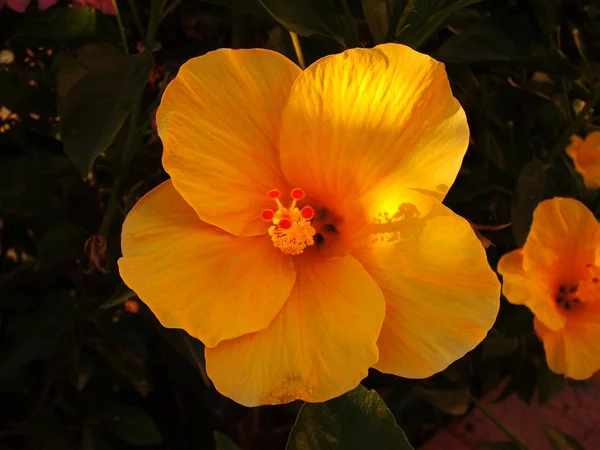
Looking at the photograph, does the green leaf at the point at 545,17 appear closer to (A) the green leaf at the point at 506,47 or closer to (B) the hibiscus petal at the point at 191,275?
(A) the green leaf at the point at 506,47

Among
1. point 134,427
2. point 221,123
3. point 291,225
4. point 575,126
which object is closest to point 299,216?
point 291,225

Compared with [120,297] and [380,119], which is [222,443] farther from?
[380,119]

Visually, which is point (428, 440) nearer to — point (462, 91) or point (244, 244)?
point (462, 91)

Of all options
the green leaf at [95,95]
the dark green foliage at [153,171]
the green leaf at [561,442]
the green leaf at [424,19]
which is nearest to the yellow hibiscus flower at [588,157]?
the dark green foliage at [153,171]

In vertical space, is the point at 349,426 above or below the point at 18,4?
below

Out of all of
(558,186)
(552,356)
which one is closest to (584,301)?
(552,356)

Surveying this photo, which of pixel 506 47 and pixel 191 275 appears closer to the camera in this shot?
pixel 191 275

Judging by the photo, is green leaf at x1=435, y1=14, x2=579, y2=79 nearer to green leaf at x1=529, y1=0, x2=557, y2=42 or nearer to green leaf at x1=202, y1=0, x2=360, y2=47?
green leaf at x1=529, y1=0, x2=557, y2=42
